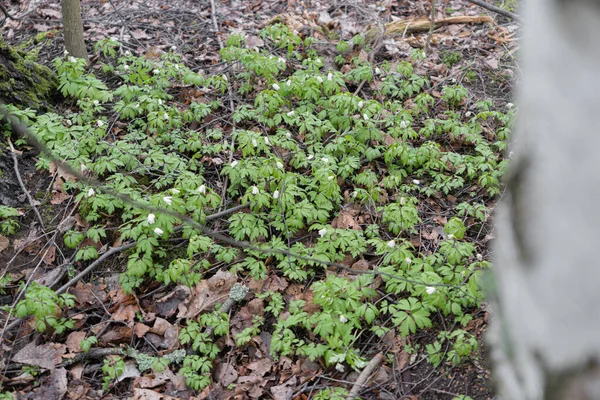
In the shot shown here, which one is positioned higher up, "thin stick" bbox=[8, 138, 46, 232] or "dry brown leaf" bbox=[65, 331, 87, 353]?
"thin stick" bbox=[8, 138, 46, 232]

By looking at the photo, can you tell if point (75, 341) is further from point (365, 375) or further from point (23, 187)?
point (365, 375)

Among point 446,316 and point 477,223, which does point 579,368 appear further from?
point 477,223

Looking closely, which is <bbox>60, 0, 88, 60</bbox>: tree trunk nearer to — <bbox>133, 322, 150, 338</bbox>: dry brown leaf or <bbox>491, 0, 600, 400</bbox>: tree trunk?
<bbox>133, 322, 150, 338</bbox>: dry brown leaf

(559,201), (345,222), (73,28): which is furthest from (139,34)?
(559,201)

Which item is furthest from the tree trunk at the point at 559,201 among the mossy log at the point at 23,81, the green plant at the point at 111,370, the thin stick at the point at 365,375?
the mossy log at the point at 23,81

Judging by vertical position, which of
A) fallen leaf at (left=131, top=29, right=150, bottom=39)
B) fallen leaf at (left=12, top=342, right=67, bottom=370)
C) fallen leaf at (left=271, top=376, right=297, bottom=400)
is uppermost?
fallen leaf at (left=131, top=29, right=150, bottom=39)

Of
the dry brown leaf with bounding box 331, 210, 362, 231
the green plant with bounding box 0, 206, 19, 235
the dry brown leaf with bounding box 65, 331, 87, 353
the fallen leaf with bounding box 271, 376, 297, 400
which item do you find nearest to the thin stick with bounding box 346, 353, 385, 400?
the fallen leaf with bounding box 271, 376, 297, 400

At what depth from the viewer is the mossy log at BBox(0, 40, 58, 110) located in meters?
4.57

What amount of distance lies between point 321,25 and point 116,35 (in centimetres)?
255

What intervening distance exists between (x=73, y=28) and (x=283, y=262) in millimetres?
3559

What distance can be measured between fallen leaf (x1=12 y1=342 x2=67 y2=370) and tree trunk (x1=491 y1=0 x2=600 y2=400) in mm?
→ 3200

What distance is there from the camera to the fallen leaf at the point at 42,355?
323 centimetres

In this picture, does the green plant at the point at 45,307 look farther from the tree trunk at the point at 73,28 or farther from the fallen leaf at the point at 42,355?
the tree trunk at the point at 73,28

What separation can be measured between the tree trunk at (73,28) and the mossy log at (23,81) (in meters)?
0.45
